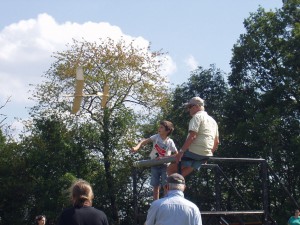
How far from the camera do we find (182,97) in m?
42.4

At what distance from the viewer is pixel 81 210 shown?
19.6ft

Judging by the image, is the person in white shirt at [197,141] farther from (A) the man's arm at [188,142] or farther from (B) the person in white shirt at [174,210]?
(B) the person in white shirt at [174,210]

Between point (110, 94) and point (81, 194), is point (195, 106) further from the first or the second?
point (110, 94)

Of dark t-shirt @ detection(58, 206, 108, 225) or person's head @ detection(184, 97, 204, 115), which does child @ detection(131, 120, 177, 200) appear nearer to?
person's head @ detection(184, 97, 204, 115)

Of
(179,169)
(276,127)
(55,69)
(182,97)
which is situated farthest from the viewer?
(182,97)

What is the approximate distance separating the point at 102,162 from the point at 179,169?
32.4 m

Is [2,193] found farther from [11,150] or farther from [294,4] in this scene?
[294,4]

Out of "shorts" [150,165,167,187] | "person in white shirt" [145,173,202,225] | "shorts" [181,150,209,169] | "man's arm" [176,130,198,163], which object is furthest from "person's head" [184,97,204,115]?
"person in white shirt" [145,173,202,225]

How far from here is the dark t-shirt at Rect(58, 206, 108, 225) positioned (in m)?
5.93

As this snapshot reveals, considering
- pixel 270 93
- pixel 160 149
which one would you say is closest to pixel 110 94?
pixel 270 93

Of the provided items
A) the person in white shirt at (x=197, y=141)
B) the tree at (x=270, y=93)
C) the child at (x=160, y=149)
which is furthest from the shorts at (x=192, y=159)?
the tree at (x=270, y=93)

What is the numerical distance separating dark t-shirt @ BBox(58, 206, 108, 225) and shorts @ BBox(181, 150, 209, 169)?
371cm

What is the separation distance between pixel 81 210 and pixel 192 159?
3.87m

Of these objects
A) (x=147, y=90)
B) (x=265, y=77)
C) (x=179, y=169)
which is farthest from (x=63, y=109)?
(x=179, y=169)
